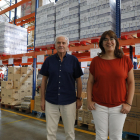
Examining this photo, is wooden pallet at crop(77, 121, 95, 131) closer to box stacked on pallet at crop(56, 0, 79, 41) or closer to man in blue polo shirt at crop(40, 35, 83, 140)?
man in blue polo shirt at crop(40, 35, 83, 140)

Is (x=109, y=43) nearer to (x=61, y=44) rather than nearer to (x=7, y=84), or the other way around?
(x=61, y=44)

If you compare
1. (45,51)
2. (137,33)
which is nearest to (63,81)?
(137,33)

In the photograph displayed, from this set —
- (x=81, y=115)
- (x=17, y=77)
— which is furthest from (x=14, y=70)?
(x=81, y=115)

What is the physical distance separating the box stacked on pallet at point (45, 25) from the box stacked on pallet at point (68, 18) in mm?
230

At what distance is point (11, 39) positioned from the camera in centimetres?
645

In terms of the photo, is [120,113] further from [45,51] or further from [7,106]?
[7,106]

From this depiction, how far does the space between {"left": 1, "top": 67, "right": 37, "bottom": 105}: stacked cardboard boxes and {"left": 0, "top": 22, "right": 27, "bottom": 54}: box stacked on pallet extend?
0.95 metres

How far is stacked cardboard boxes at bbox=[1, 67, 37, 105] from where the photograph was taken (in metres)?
6.49

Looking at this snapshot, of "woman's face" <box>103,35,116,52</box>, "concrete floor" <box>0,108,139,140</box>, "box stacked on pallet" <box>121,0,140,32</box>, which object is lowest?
"concrete floor" <box>0,108,139,140</box>

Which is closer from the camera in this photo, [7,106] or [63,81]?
[63,81]

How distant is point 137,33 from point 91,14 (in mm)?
1230

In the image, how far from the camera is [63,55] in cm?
231

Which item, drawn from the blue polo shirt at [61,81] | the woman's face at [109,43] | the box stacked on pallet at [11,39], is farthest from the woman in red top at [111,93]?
the box stacked on pallet at [11,39]

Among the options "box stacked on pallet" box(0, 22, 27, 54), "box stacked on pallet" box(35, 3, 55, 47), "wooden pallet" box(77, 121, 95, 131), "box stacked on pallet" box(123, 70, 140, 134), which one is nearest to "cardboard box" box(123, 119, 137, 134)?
"box stacked on pallet" box(123, 70, 140, 134)
